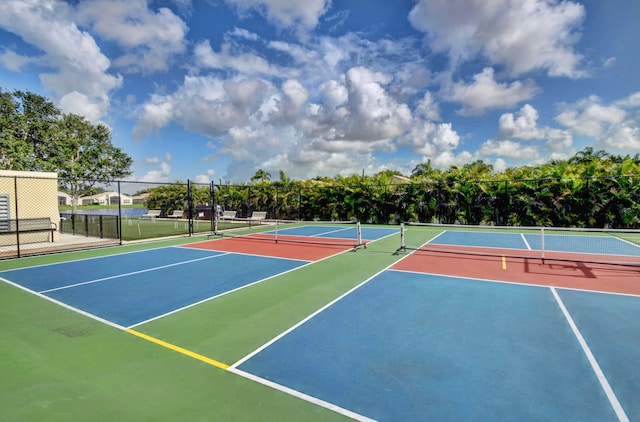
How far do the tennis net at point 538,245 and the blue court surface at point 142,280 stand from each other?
5.78 metres

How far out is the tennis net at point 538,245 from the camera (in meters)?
10.4

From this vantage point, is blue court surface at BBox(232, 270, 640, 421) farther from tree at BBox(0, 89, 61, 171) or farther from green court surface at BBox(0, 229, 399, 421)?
tree at BBox(0, 89, 61, 171)

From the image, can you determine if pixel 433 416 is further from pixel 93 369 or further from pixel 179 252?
pixel 179 252

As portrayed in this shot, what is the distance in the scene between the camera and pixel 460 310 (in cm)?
586

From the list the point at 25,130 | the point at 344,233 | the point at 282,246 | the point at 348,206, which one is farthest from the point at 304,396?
the point at 25,130

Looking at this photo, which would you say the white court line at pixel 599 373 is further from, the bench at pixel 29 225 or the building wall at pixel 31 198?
the building wall at pixel 31 198

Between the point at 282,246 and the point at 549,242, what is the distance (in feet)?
36.0

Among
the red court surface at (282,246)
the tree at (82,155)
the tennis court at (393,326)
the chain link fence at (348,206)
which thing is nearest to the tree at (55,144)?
the tree at (82,155)

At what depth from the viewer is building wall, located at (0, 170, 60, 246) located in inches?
527

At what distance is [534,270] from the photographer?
28.6 ft

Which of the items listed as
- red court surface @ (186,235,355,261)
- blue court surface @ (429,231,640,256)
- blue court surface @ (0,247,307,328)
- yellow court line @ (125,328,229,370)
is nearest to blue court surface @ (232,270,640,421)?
yellow court line @ (125,328,229,370)

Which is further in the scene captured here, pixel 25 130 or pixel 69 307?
pixel 25 130

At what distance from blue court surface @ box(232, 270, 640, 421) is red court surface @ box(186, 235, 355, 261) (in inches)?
206

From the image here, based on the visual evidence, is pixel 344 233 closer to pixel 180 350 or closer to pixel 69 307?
pixel 69 307
